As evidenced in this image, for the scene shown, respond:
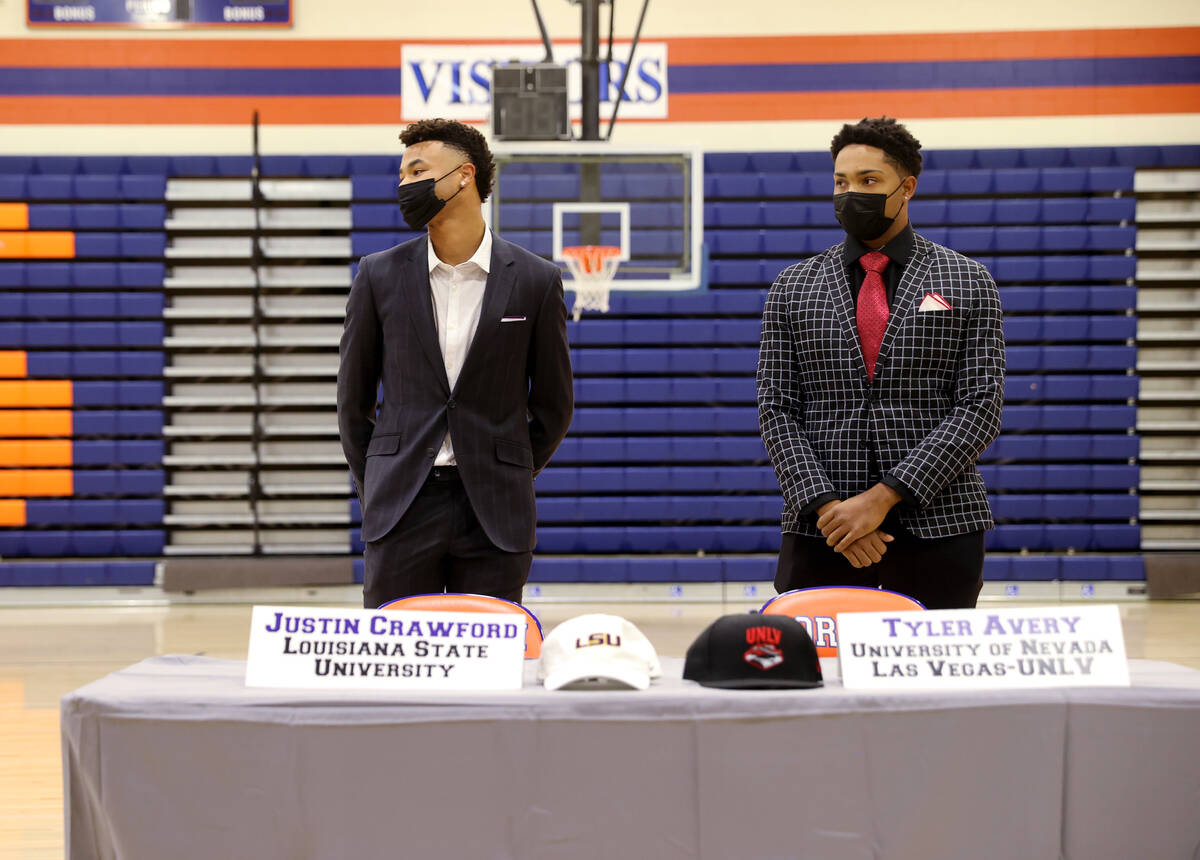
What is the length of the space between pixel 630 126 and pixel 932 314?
5.52m

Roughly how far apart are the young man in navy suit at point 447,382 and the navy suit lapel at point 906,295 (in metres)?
0.71

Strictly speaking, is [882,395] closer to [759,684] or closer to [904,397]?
[904,397]

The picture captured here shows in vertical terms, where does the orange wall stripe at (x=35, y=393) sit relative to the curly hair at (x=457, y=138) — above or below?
below

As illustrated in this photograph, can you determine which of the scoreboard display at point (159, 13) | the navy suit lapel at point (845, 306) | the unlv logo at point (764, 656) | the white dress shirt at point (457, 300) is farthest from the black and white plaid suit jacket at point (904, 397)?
the scoreboard display at point (159, 13)

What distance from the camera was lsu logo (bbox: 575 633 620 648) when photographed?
1374 millimetres

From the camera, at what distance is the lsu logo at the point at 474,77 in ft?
23.7

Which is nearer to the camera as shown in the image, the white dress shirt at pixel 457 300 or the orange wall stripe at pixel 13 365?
the white dress shirt at pixel 457 300

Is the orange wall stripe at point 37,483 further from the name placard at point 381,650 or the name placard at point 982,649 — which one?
the name placard at point 982,649

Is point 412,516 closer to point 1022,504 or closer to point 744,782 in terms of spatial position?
point 744,782

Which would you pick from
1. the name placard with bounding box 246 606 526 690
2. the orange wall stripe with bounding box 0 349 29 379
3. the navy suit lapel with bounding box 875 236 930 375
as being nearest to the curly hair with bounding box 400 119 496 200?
the navy suit lapel with bounding box 875 236 930 375

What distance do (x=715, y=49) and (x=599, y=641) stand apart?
6693mm

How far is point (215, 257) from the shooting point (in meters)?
7.28

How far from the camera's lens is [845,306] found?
2.17m

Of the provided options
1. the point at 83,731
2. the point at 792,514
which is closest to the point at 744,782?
the point at 83,731
